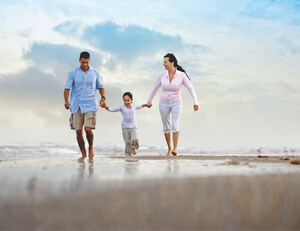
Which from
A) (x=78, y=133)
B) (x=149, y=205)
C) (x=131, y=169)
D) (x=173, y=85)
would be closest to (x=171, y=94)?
(x=173, y=85)

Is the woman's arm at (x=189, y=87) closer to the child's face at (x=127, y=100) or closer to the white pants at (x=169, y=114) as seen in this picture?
the white pants at (x=169, y=114)

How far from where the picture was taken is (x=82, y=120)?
8367mm

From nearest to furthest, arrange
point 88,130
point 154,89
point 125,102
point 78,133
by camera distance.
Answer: point 88,130, point 78,133, point 154,89, point 125,102

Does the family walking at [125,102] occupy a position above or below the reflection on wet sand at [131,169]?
above

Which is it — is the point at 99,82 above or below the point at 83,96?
above

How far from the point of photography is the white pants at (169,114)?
9.08 meters

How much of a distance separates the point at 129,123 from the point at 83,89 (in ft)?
8.87

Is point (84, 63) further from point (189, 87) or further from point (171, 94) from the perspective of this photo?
point (189, 87)

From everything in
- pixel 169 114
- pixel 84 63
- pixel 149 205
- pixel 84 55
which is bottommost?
pixel 149 205

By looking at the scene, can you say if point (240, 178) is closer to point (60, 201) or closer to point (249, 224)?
point (249, 224)

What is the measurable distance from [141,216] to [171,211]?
17cm

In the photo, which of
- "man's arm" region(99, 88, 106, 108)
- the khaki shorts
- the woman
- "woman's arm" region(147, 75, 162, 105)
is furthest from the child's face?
the khaki shorts

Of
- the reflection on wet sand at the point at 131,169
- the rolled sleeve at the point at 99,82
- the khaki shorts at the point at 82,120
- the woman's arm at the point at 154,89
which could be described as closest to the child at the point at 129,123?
the woman's arm at the point at 154,89

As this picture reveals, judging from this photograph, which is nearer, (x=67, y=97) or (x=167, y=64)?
(x=67, y=97)
